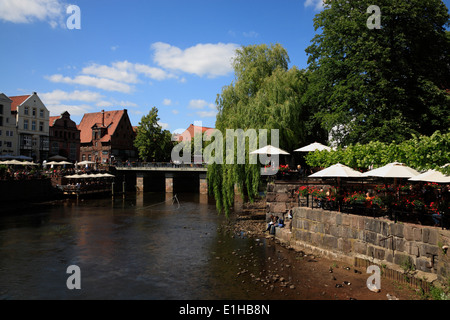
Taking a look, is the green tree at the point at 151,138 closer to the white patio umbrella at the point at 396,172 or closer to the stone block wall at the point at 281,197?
the stone block wall at the point at 281,197

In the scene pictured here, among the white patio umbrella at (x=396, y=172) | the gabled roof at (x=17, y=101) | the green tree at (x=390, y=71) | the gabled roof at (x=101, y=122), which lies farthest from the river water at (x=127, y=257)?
the gabled roof at (x=101, y=122)

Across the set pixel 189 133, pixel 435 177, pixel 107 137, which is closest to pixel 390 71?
pixel 435 177

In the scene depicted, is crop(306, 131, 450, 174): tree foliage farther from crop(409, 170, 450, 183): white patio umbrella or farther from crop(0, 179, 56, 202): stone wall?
crop(0, 179, 56, 202): stone wall

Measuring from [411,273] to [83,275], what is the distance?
13359 mm

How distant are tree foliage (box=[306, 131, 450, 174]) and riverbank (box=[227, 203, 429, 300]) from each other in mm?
4971

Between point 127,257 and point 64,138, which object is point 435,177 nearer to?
point 127,257

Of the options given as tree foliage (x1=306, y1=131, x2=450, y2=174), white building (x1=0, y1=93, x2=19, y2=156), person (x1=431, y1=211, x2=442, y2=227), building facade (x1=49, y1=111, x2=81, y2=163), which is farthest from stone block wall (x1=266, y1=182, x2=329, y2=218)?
building facade (x1=49, y1=111, x2=81, y2=163)

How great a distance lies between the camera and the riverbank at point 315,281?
11742 mm

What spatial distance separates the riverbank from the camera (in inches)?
462

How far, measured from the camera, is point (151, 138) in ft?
204

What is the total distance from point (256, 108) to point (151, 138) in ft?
128
